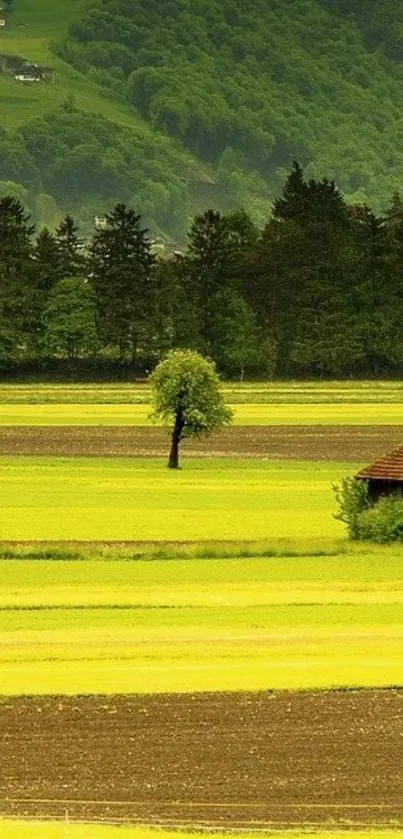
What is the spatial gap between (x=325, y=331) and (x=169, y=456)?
6058 cm

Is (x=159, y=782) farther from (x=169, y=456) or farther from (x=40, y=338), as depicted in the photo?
(x=40, y=338)

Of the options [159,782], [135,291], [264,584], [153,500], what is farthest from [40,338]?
[159,782]

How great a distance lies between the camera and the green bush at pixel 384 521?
53.2 meters

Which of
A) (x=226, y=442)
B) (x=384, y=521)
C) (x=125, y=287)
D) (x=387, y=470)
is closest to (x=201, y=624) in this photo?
(x=384, y=521)

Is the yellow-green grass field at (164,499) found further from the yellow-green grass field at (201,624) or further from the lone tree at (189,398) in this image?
the yellow-green grass field at (201,624)

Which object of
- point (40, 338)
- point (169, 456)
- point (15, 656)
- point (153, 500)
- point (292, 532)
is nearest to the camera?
point (15, 656)

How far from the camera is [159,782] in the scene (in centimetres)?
2931

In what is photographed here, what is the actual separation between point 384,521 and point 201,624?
502 inches

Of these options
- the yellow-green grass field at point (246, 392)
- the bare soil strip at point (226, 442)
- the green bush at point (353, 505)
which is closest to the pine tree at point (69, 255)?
the yellow-green grass field at point (246, 392)

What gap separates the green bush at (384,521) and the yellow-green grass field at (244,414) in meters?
39.2

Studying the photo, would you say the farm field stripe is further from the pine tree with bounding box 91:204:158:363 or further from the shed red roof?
the shed red roof

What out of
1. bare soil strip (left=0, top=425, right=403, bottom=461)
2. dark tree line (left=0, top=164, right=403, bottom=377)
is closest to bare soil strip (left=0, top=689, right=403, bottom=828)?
bare soil strip (left=0, top=425, right=403, bottom=461)

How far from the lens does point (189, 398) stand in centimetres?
7525

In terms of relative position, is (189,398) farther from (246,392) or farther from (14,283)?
(14,283)
